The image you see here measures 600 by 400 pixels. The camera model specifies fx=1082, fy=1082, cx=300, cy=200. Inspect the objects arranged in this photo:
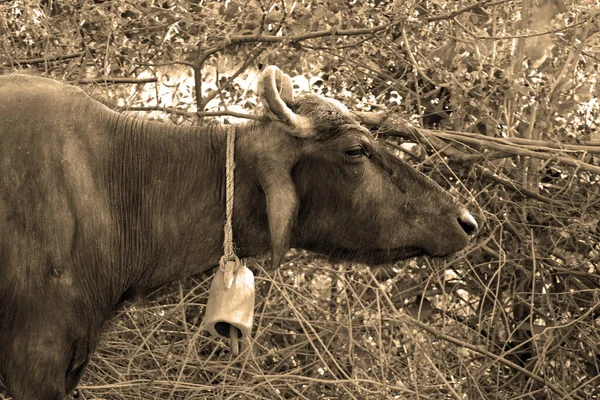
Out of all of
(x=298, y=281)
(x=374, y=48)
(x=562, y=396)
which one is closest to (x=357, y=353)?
(x=298, y=281)

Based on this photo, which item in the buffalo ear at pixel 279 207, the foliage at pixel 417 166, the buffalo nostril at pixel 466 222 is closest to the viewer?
the buffalo ear at pixel 279 207

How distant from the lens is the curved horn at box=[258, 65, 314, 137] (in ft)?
14.3

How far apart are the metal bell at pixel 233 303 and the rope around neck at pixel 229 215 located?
0.03m

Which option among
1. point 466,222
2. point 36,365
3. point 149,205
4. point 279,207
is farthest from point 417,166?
point 36,365

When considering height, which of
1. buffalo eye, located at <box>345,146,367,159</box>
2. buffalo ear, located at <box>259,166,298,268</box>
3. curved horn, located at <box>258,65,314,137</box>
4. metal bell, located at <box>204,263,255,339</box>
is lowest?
metal bell, located at <box>204,263,255,339</box>

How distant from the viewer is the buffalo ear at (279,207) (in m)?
4.49

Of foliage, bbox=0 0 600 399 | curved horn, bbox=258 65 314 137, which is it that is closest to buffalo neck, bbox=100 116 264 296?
curved horn, bbox=258 65 314 137

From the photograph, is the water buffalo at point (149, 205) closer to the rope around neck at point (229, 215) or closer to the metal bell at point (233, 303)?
the rope around neck at point (229, 215)

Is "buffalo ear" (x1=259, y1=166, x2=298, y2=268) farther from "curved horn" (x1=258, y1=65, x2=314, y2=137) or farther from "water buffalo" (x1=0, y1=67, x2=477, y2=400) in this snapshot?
"curved horn" (x1=258, y1=65, x2=314, y2=137)

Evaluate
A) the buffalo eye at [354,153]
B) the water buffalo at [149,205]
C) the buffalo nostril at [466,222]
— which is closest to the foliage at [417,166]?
the buffalo nostril at [466,222]

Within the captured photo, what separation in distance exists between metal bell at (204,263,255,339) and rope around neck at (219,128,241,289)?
0.03 m

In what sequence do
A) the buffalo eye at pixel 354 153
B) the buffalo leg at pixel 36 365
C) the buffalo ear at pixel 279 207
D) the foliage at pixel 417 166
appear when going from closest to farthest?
the buffalo leg at pixel 36 365, the buffalo ear at pixel 279 207, the buffalo eye at pixel 354 153, the foliage at pixel 417 166

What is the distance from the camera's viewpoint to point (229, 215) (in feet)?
15.1

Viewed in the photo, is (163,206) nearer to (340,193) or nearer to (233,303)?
(233,303)
